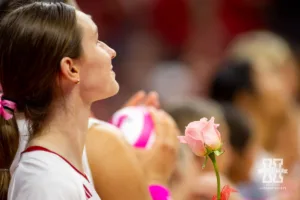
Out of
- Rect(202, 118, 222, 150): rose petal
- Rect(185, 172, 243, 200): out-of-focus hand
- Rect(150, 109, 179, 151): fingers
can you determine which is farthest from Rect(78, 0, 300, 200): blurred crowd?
Rect(202, 118, 222, 150): rose petal

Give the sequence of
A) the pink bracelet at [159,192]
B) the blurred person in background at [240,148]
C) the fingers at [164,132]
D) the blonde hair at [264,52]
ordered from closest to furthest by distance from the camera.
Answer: the pink bracelet at [159,192]
the fingers at [164,132]
the blurred person in background at [240,148]
the blonde hair at [264,52]

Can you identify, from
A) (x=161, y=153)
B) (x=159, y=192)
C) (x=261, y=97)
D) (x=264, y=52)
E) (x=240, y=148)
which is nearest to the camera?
(x=159, y=192)

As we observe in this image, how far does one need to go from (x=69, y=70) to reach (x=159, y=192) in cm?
49

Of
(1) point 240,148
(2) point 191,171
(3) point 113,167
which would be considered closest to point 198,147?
(3) point 113,167

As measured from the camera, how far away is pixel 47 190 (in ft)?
4.89

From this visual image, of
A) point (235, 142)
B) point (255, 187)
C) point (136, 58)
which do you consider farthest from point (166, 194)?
point (136, 58)

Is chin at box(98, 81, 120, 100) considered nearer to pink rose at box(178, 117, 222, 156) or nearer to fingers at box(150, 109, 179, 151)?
pink rose at box(178, 117, 222, 156)

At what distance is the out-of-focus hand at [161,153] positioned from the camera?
6.63 ft

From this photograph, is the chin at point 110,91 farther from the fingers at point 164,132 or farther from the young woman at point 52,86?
the fingers at point 164,132

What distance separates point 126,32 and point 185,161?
3296mm

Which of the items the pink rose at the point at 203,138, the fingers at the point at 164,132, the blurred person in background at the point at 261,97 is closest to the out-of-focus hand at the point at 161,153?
the fingers at the point at 164,132

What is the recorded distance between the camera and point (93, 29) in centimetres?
163

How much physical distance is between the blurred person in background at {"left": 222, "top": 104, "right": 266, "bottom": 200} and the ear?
1.29 meters

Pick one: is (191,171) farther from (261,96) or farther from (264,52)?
(264,52)
